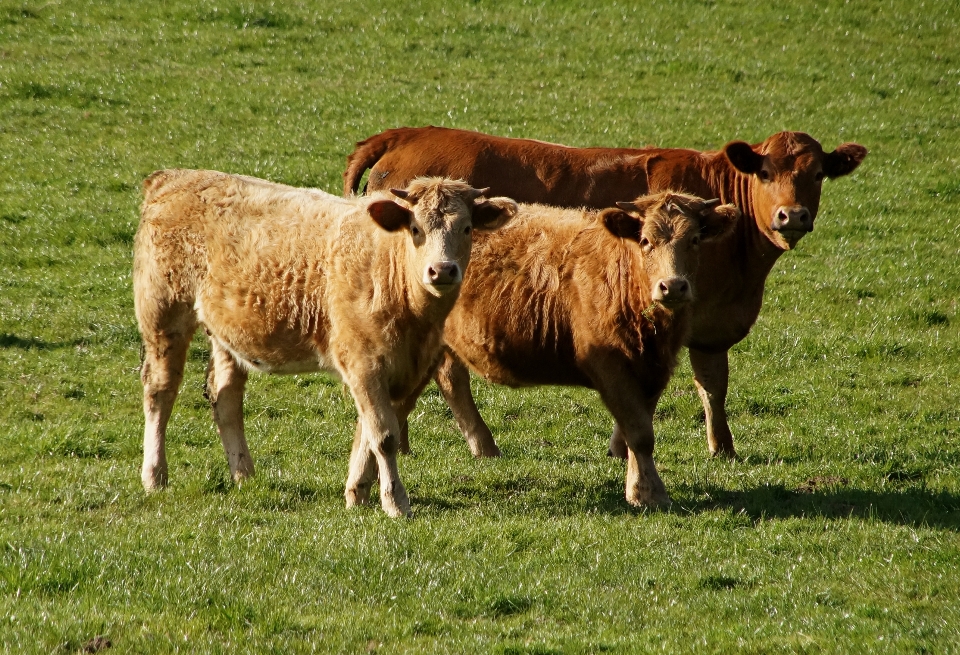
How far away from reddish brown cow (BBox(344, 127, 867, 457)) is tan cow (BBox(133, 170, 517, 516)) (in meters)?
2.31

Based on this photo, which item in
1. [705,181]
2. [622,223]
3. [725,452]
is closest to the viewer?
[622,223]

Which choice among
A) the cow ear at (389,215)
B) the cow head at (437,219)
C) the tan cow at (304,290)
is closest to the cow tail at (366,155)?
the tan cow at (304,290)

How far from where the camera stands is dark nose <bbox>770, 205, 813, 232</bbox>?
10.4m

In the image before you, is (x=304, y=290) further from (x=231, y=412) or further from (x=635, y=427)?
(x=635, y=427)

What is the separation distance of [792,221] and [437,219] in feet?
12.1

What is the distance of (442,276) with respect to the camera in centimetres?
788

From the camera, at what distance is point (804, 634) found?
6.22 meters

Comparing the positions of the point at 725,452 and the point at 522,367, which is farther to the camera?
the point at 725,452

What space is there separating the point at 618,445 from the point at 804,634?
4.72 m

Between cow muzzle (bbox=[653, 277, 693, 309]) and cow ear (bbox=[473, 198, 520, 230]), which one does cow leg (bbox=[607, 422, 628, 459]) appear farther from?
cow ear (bbox=[473, 198, 520, 230])

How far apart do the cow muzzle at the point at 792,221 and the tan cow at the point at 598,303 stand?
3.73 feet

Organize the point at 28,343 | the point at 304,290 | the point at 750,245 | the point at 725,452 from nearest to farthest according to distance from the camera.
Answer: the point at 304,290 < the point at 725,452 < the point at 750,245 < the point at 28,343

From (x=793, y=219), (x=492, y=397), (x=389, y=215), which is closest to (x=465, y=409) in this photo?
(x=492, y=397)

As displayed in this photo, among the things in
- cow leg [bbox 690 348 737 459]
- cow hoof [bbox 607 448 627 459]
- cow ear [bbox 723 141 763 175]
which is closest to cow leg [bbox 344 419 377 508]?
cow hoof [bbox 607 448 627 459]
